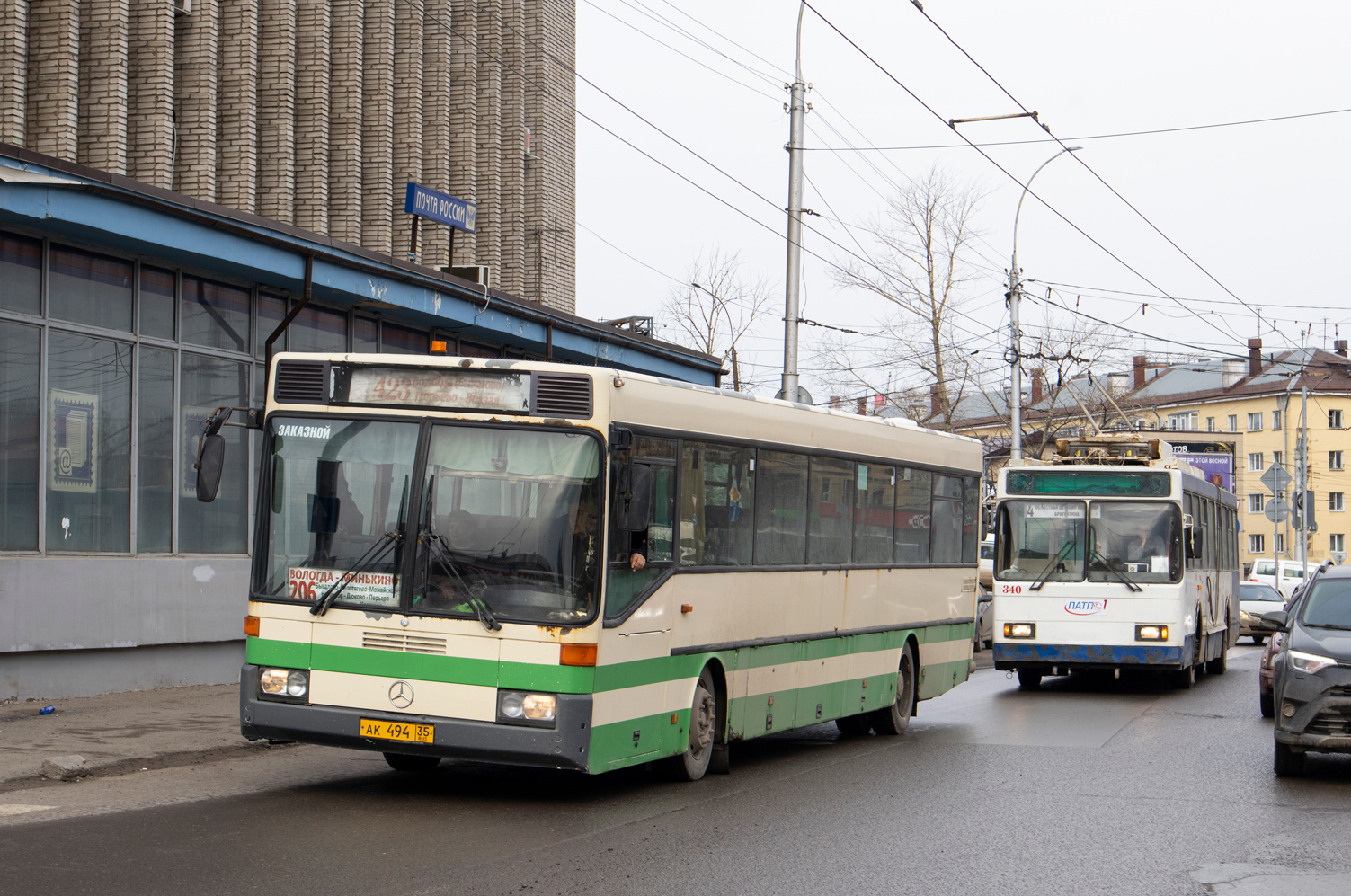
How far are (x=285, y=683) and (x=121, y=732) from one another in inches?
144

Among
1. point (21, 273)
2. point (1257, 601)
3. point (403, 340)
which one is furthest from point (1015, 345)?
point (21, 273)

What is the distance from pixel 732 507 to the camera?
11070 mm

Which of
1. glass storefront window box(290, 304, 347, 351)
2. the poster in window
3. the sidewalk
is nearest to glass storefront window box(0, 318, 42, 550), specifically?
the poster in window

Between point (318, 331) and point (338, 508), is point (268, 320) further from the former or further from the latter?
point (338, 508)

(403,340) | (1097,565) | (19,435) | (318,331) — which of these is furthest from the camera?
(403,340)

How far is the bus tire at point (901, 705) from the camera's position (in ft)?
47.8

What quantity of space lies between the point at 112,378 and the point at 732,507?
7437mm

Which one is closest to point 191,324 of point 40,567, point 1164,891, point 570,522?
point 40,567

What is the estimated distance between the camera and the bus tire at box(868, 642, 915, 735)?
573 inches

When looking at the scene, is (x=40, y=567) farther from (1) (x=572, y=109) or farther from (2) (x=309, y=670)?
(1) (x=572, y=109)

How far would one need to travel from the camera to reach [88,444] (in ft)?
48.8

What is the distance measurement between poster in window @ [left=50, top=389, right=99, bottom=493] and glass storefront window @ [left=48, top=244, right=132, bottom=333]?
786mm

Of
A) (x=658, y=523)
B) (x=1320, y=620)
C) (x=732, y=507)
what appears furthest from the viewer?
(x=1320, y=620)

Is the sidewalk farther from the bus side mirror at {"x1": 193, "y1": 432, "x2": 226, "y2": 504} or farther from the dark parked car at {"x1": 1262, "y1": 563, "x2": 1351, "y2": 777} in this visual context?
the dark parked car at {"x1": 1262, "y1": 563, "x2": 1351, "y2": 777}
